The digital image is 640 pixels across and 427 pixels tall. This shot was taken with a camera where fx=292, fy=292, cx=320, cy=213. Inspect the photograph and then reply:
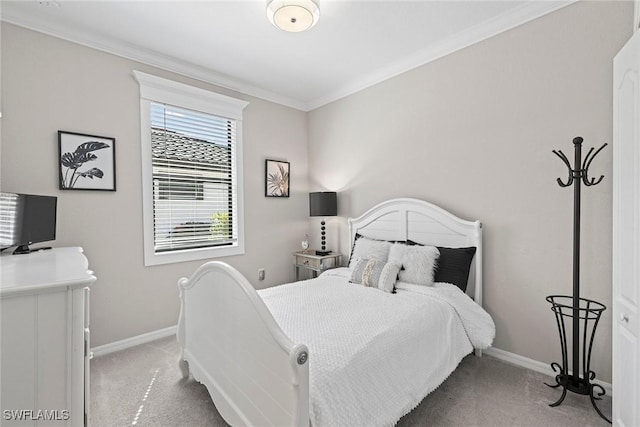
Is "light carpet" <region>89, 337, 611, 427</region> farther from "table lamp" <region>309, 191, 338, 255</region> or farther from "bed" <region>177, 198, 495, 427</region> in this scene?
"table lamp" <region>309, 191, 338, 255</region>

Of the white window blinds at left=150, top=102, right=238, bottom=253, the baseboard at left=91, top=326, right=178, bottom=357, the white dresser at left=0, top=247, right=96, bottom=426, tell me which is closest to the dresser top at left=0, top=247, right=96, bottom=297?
the white dresser at left=0, top=247, right=96, bottom=426

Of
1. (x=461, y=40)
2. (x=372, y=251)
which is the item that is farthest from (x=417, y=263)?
(x=461, y=40)

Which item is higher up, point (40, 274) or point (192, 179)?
point (192, 179)

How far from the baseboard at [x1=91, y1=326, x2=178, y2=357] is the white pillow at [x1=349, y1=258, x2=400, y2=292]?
1992 millimetres

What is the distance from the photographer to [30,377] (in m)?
0.99

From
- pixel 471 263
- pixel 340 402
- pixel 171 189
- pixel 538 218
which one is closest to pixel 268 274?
pixel 171 189

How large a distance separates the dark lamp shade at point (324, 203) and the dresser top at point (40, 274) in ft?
8.15

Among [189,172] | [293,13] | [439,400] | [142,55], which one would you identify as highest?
[142,55]

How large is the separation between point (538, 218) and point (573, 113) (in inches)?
31.3

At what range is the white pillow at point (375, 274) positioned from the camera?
7.93 feet

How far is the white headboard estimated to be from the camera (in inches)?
99.9

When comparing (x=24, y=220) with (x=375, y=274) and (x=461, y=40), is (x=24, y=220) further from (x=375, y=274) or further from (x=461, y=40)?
(x=461, y=40)

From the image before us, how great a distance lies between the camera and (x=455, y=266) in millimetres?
2473

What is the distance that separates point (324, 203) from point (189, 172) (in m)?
1.60
